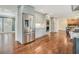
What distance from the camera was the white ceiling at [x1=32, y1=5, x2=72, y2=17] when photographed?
4.82m

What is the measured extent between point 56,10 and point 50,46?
3.91 ft

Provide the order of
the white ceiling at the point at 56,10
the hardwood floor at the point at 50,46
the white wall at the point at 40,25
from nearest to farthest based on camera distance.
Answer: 1. the white ceiling at the point at 56,10
2. the hardwood floor at the point at 50,46
3. the white wall at the point at 40,25

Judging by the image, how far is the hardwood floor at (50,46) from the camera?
497cm

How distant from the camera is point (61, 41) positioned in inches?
201

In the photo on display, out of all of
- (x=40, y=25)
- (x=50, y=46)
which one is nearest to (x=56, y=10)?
(x=40, y=25)

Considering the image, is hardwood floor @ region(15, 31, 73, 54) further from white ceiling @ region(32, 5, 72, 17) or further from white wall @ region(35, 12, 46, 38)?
white ceiling @ region(32, 5, 72, 17)

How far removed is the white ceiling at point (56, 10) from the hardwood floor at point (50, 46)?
62 centimetres

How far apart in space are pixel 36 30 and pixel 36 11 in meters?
0.74

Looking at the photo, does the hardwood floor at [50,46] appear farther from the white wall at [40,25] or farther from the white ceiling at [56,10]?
the white ceiling at [56,10]

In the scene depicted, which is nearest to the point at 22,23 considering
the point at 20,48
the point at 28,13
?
the point at 28,13

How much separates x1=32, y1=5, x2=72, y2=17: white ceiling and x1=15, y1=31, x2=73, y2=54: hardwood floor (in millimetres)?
618

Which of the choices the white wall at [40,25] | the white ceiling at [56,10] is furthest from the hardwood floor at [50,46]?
the white ceiling at [56,10]

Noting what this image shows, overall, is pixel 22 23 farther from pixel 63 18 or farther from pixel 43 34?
pixel 63 18
